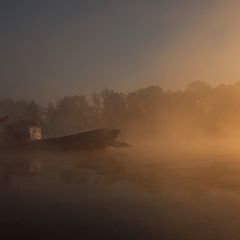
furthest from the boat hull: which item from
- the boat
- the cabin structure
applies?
the cabin structure

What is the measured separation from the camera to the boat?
63.2 m

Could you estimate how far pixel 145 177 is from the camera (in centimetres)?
2827

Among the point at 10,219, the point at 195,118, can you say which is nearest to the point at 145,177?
the point at 10,219

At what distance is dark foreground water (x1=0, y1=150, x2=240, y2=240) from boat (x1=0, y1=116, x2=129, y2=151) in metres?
33.6

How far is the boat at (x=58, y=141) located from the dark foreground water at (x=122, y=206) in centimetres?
3360

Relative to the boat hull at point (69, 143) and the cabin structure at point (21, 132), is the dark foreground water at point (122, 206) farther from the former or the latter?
the cabin structure at point (21, 132)

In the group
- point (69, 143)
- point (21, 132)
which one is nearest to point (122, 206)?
point (69, 143)

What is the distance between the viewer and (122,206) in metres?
18.2

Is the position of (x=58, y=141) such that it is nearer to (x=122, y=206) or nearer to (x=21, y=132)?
(x=21, y=132)

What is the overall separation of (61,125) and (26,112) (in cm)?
1327

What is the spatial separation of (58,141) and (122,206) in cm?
4602

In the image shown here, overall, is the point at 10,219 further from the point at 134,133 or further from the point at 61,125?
the point at 61,125

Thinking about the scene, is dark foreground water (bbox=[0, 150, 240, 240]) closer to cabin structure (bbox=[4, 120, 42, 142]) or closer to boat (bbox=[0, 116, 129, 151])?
boat (bbox=[0, 116, 129, 151])

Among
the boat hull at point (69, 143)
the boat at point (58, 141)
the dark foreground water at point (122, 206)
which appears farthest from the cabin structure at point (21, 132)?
the dark foreground water at point (122, 206)
